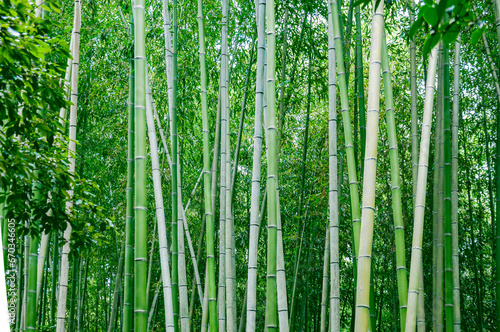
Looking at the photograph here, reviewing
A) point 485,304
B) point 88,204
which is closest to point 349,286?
point 485,304

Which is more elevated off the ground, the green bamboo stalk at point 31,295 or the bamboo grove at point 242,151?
the bamboo grove at point 242,151

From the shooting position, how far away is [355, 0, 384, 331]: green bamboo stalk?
1.83m

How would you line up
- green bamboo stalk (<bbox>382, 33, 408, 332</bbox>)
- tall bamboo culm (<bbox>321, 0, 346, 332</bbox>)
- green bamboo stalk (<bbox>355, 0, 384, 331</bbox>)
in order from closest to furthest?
green bamboo stalk (<bbox>355, 0, 384, 331</bbox>) → green bamboo stalk (<bbox>382, 33, 408, 332</bbox>) → tall bamboo culm (<bbox>321, 0, 346, 332</bbox>)

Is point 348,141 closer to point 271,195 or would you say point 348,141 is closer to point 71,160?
point 271,195

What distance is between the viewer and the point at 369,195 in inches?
73.9

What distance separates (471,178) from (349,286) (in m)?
2.41

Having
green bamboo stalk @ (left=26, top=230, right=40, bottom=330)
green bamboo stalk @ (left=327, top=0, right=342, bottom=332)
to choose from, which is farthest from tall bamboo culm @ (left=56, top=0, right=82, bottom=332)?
green bamboo stalk @ (left=327, top=0, right=342, bottom=332)

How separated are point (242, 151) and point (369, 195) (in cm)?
447

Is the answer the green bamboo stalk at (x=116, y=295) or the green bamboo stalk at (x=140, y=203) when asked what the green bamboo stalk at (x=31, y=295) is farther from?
the green bamboo stalk at (x=116, y=295)

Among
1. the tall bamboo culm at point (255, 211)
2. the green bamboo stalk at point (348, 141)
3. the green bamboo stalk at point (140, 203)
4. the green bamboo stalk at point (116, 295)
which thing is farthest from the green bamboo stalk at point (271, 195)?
the green bamboo stalk at point (116, 295)

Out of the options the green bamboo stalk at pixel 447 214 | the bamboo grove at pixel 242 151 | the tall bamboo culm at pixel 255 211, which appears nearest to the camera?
the bamboo grove at pixel 242 151

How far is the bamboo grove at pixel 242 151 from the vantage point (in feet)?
6.68

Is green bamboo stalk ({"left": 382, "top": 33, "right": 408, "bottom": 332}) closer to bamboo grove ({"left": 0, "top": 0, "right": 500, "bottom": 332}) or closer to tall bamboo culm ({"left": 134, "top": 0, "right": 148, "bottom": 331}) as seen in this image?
bamboo grove ({"left": 0, "top": 0, "right": 500, "bottom": 332})

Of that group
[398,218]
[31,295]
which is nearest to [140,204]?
[31,295]
